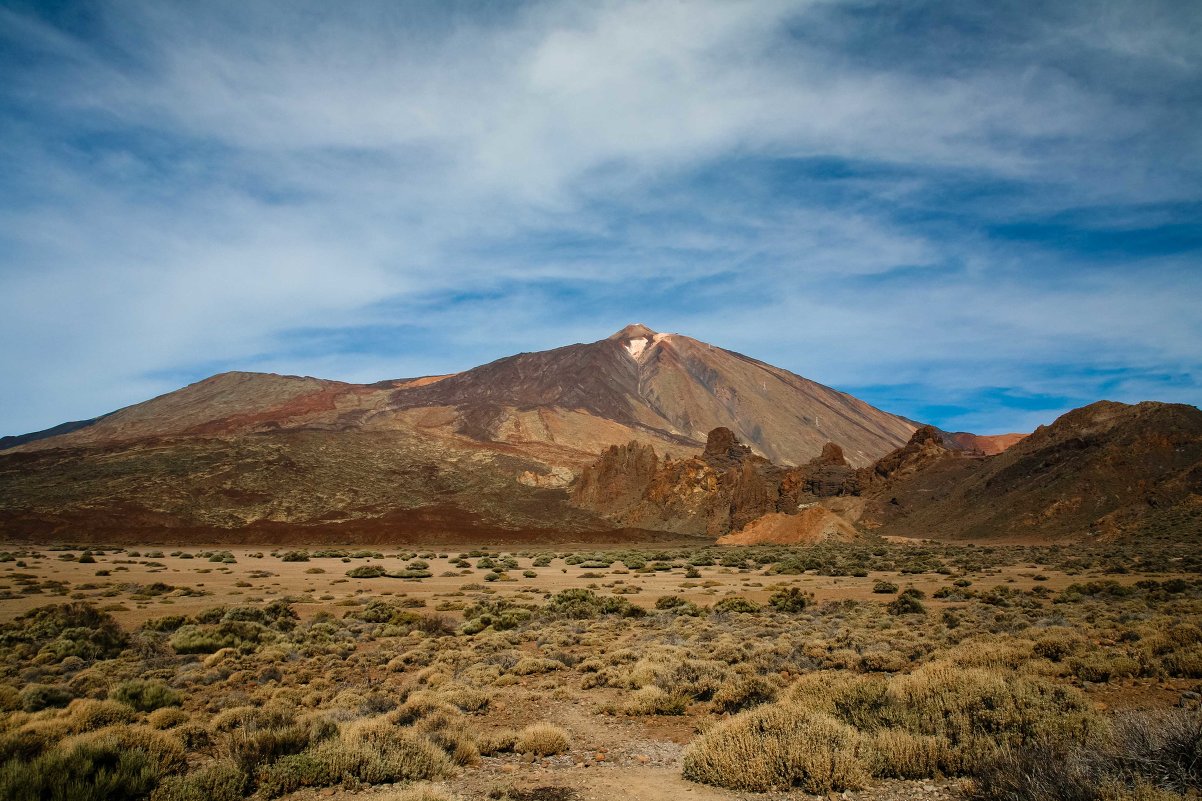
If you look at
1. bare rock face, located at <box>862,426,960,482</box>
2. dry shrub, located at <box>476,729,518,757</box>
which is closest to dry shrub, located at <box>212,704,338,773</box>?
dry shrub, located at <box>476,729,518,757</box>

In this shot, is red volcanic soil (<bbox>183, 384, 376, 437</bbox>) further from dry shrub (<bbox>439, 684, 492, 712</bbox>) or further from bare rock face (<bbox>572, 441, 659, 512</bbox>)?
dry shrub (<bbox>439, 684, 492, 712</bbox>)

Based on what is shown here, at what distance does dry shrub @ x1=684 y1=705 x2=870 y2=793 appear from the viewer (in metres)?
6.43

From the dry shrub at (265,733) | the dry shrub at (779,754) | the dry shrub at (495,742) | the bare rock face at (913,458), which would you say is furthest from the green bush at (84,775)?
the bare rock face at (913,458)

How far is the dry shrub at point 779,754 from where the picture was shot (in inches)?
253

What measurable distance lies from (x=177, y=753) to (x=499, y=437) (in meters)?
149

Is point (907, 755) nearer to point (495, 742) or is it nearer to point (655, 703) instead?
point (655, 703)

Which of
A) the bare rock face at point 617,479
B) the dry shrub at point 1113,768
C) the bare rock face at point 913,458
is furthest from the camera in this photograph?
the bare rock face at point 617,479

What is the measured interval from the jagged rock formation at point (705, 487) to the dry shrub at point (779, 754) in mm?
74317

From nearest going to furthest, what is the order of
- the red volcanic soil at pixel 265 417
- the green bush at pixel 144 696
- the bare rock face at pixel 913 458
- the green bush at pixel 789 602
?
the green bush at pixel 144 696 → the green bush at pixel 789 602 → the bare rock face at pixel 913 458 → the red volcanic soil at pixel 265 417

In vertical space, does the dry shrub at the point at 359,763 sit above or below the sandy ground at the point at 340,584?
above

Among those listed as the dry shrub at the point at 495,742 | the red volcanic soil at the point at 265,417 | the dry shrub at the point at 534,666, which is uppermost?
the red volcanic soil at the point at 265,417

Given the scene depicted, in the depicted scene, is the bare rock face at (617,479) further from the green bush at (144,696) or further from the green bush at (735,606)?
the green bush at (144,696)

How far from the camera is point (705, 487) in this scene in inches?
3718

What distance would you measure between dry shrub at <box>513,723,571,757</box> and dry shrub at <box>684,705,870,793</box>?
1891 mm
